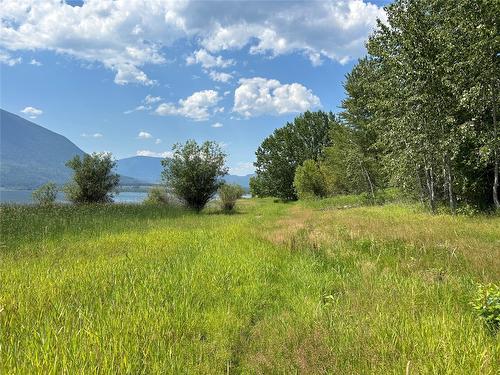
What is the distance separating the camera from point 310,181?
194 feet

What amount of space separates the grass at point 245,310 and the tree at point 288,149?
6685cm

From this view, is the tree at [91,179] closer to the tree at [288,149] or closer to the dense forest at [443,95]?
the dense forest at [443,95]

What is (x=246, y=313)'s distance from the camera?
217 inches

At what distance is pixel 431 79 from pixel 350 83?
77.3 feet

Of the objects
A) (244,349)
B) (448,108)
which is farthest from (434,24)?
(244,349)

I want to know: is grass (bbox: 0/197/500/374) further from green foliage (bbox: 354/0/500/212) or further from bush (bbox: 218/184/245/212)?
bush (bbox: 218/184/245/212)

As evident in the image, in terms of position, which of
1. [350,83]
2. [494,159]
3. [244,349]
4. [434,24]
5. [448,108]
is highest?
[350,83]

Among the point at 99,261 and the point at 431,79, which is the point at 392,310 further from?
the point at 431,79

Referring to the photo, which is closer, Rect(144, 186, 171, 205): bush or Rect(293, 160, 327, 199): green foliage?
Rect(144, 186, 171, 205): bush

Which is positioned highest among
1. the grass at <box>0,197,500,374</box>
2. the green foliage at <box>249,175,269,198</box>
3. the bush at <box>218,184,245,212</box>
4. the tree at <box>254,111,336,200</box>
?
the tree at <box>254,111,336,200</box>

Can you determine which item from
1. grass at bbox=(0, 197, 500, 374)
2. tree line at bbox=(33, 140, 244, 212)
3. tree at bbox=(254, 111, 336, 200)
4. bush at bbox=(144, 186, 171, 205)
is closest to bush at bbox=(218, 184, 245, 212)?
tree line at bbox=(33, 140, 244, 212)

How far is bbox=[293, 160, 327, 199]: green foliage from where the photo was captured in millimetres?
58719

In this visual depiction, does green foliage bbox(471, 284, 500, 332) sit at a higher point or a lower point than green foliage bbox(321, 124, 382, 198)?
lower

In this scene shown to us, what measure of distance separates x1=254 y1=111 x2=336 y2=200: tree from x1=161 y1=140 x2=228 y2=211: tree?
4421 centimetres
